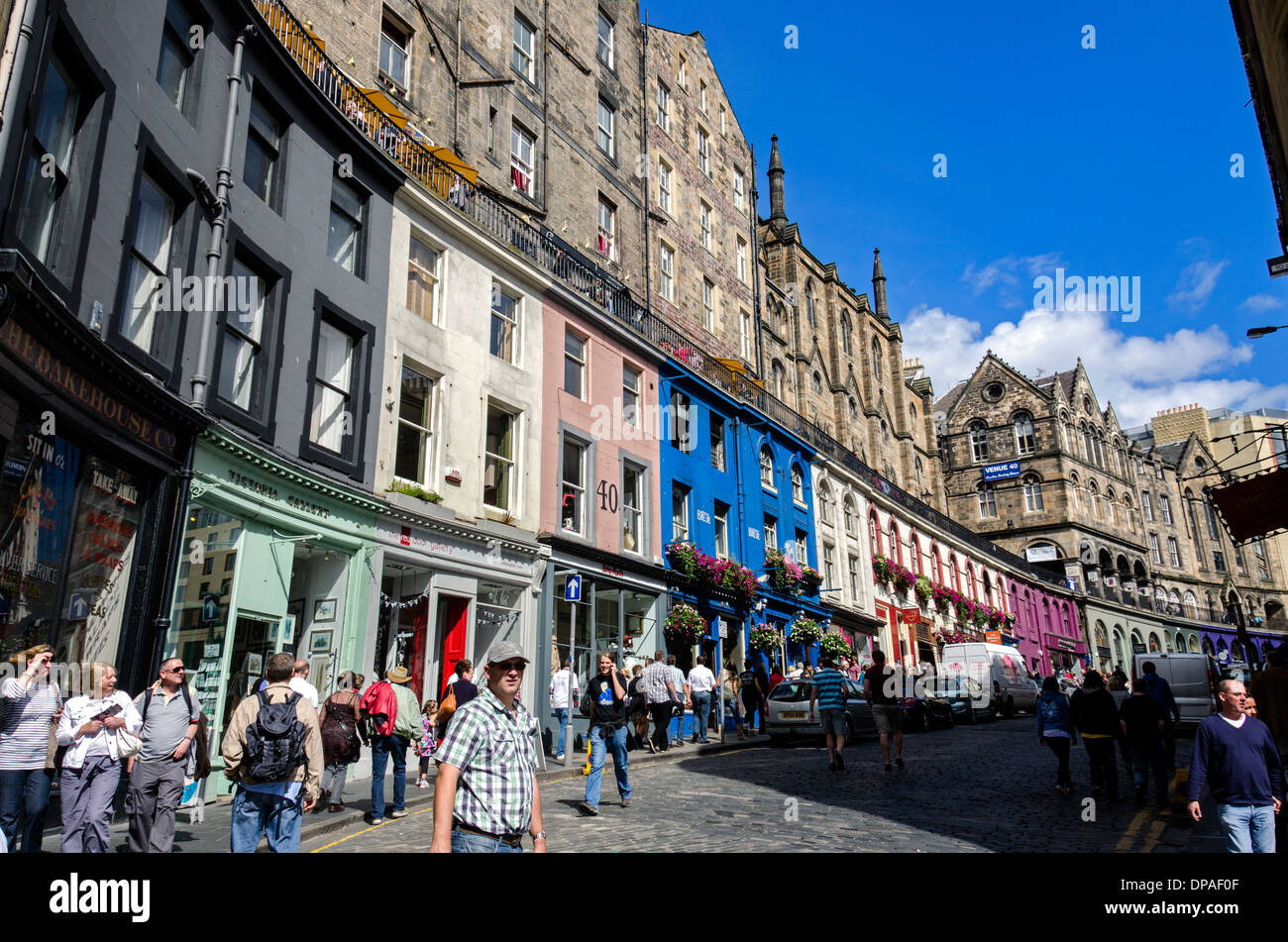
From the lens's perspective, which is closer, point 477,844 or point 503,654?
point 477,844

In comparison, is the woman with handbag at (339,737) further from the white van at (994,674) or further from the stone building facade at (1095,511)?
the stone building facade at (1095,511)

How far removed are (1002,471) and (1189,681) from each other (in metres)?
40.5

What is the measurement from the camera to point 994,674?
1130 inches

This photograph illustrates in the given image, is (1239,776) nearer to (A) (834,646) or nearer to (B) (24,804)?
(B) (24,804)

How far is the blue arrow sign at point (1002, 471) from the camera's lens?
197 ft

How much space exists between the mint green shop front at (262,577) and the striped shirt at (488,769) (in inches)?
332

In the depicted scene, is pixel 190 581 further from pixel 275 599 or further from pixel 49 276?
pixel 49 276

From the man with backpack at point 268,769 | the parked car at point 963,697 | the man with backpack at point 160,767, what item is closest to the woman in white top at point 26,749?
the man with backpack at point 160,767

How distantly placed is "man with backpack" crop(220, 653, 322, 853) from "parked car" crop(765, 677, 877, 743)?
43.4 feet

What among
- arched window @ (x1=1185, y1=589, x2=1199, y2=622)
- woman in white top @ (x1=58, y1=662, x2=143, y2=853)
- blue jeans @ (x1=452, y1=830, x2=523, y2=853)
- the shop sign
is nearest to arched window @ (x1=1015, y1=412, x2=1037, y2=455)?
arched window @ (x1=1185, y1=589, x2=1199, y2=622)

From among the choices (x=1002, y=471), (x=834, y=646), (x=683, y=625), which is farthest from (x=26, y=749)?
(x=1002, y=471)

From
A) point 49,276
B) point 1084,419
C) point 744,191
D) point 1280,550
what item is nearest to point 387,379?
point 49,276

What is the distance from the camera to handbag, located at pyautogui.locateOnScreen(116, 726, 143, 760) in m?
7.06
